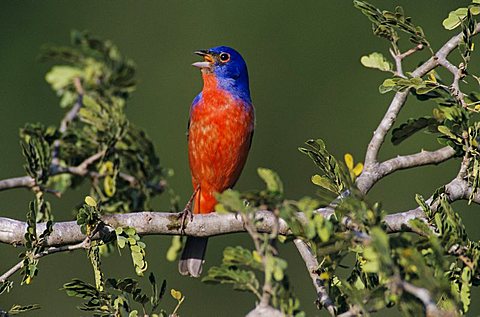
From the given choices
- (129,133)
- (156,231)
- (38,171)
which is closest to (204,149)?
(129,133)

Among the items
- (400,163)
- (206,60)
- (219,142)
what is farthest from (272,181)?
(206,60)

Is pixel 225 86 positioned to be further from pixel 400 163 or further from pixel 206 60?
pixel 400 163

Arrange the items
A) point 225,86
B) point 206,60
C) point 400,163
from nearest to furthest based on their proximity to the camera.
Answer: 1. point 400,163
2. point 225,86
3. point 206,60

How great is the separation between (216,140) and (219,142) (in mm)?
24

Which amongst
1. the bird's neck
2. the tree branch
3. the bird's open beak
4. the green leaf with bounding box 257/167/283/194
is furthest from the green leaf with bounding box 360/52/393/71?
the bird's open beak

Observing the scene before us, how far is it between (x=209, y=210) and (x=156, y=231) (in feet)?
6.58

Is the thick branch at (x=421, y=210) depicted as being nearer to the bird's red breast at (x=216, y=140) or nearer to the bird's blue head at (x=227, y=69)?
the bird's red breast at (x=216, y=140)

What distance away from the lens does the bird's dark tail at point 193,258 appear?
17.8 feet

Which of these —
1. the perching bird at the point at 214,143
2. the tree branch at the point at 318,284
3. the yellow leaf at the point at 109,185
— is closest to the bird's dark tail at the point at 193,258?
the perching bird at the point at 214,143

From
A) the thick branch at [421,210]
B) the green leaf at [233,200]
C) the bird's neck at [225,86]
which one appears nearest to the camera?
the green leaf at [233,200]

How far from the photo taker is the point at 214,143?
17.7ft

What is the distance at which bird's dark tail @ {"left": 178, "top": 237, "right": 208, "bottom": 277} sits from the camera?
5.43 metres

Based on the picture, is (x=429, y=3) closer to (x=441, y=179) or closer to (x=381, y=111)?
(x=381, y=111)

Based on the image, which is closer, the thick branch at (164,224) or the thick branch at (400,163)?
the thick branch at (164,224)
